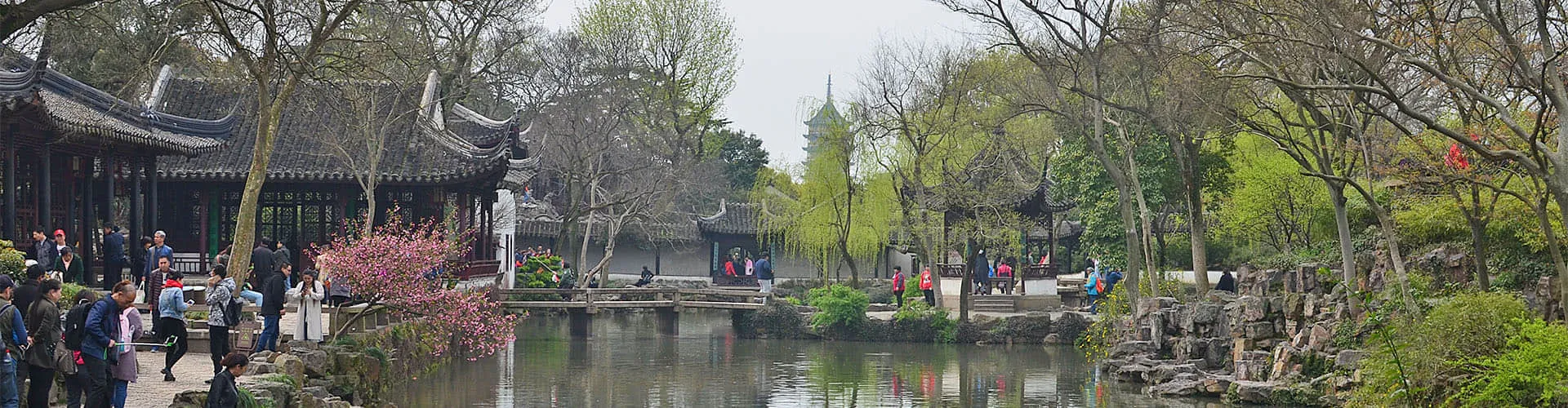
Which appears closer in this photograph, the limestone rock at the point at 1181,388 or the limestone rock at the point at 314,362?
the limestone rock at the point at 314,362

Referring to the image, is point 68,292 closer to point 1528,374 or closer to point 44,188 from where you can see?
point 44,188

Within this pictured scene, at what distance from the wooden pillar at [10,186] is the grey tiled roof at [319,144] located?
657cm

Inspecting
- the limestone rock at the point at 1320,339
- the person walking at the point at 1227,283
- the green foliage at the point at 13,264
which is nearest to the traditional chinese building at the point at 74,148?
the green foliage at the point at 13,264

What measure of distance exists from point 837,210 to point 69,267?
797 inches

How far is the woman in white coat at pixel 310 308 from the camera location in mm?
15617

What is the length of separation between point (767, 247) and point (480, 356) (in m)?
23.1

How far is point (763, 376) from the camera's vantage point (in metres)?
24.5

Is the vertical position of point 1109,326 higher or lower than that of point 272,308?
lower

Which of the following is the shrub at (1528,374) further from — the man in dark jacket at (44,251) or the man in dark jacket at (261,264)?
the man in dark jacket at (44,251)

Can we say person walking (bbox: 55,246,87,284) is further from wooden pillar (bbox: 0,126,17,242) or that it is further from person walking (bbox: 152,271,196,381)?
person walking (bbox: 152,271,196,381)

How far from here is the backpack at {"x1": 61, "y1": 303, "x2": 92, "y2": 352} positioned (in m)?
10.6

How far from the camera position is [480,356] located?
25.5 meters

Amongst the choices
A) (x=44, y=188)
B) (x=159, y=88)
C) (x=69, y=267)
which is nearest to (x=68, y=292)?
(x=69, y=267)

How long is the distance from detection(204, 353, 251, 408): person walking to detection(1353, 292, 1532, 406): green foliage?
34.0ft
